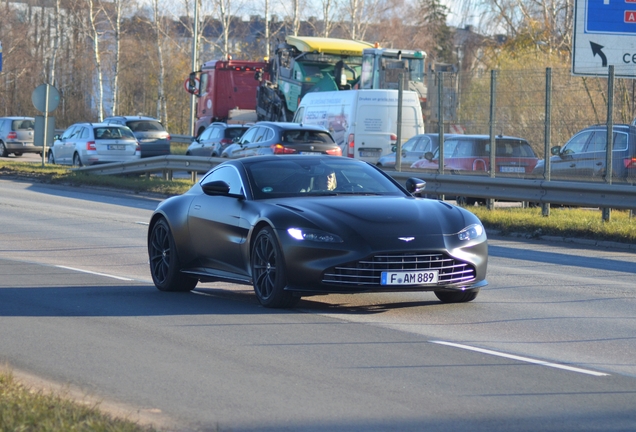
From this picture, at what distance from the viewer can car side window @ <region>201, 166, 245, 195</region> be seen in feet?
33.4

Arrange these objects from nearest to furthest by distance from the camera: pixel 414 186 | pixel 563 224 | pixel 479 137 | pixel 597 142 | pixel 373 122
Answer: pixel 414 186, pixel 563 224, pixel 597 142, pixel 479 137, pixel 373 122

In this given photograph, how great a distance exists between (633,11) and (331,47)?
57.1ft

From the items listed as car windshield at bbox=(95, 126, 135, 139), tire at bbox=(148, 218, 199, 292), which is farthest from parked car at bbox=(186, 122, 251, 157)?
tire at bbox=(148, 218, 199, 292)

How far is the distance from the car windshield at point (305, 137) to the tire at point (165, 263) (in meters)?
14.2

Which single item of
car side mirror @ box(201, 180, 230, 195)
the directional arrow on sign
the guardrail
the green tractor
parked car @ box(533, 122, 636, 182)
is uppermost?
the green tractor

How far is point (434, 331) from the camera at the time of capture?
27.1 feet

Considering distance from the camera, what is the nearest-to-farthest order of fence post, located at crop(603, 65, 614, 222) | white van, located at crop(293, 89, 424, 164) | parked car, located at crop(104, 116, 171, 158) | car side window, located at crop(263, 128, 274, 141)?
fence post, located at crop(603, 65, 614, 222) → car side window, located at crop(263, 128, 274, 141) → white van, located at crop(293, 89, 424, 164) → parked car, located at crop(104, 116, 171, 158)

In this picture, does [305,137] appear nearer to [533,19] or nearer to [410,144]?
[410,144]

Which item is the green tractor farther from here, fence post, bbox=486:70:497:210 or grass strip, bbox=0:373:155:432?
grass strip, bbox=0:373:155:432

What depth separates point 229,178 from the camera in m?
10.5

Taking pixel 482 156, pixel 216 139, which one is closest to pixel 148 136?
pixel 216 139

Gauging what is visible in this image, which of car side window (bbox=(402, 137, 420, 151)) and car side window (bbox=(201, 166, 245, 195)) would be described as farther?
car side window (bbox=(402, 137, 420, 151))

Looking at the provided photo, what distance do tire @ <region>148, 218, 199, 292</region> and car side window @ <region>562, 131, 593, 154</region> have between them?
10.4 m

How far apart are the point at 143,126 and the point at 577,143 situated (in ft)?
80.9
